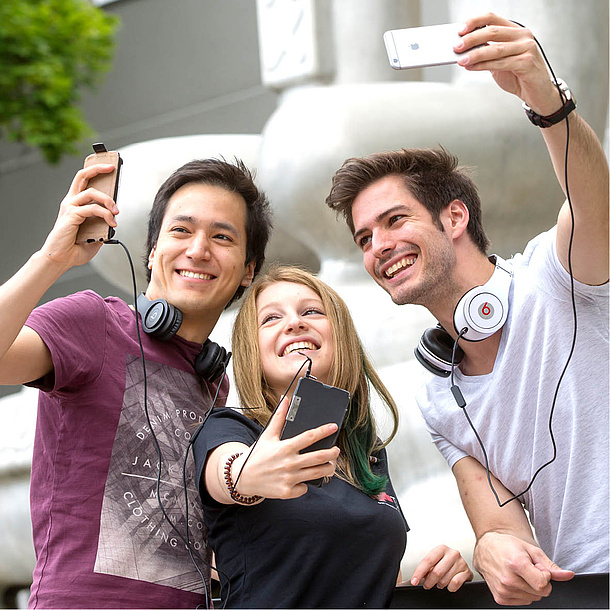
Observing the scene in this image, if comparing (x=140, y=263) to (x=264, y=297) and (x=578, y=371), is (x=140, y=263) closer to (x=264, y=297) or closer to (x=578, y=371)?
(x=264, y=297)

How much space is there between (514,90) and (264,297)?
0.66 metres

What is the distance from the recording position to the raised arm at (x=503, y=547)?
1.72 metres

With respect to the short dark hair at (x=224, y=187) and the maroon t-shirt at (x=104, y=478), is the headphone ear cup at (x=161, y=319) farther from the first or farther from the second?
the short dark hair at (x=224, y=187)

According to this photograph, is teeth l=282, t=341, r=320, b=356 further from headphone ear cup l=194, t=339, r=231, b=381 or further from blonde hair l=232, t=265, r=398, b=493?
headphone ear cup l=194, t=339, r=231, b=381

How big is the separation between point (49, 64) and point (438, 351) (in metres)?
6.46

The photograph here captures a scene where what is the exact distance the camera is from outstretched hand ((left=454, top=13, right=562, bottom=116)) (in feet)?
5.32

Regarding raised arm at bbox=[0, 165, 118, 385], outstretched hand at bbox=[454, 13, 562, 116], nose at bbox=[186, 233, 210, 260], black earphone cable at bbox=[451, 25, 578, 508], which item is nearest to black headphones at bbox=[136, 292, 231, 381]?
nose at bbox=[186, 233, 210, 260]

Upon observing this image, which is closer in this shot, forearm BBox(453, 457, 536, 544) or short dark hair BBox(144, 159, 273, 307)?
forearm BBox(453, 457, 536, 544)

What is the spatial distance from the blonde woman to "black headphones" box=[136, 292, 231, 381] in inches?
3.6

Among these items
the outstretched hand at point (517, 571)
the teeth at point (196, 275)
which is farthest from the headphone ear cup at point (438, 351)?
the teeth at point (196, 275)

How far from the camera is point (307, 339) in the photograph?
1895 millimetres

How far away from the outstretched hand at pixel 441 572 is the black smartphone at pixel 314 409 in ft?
1.40

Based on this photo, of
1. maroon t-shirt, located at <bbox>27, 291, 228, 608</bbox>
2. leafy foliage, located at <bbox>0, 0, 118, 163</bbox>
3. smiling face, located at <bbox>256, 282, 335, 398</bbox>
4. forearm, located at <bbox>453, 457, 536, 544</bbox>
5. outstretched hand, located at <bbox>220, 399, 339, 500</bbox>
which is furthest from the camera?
leafy foliage, located at <bbox>0, 0, 118, 163</bbox>

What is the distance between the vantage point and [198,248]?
2.02m
